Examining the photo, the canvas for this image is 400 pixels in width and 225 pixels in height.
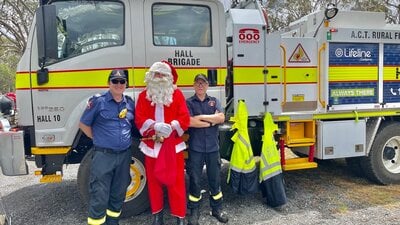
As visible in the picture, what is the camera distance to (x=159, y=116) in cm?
418

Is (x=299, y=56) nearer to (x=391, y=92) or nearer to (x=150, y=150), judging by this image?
(x=391, y=92)

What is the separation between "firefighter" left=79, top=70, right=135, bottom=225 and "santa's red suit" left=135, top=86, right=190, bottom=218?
0.78 feet

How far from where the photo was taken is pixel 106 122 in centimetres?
389

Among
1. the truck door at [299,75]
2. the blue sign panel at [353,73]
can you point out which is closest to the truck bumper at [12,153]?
the truck door at [299,75]

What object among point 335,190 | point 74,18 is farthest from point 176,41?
point 335,190


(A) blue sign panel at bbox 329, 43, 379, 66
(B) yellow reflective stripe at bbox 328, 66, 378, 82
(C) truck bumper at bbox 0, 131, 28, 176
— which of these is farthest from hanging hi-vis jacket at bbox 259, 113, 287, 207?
(C) truck bumper at bbox 0, 131, 28, 176

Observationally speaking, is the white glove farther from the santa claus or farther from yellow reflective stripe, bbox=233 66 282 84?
yellow reflective stripe, bbox=233 66 282 84

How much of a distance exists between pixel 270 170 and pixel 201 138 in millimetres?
1114

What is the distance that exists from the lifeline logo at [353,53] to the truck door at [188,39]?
5.73ft

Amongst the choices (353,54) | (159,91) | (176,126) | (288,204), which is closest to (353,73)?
(353,54)

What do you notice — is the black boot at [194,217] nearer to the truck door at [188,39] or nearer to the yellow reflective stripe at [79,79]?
the truck door at [188,39]

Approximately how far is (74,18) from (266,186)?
3071mm

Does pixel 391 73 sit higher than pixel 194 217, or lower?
higher

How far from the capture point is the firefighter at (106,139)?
3863 mm
